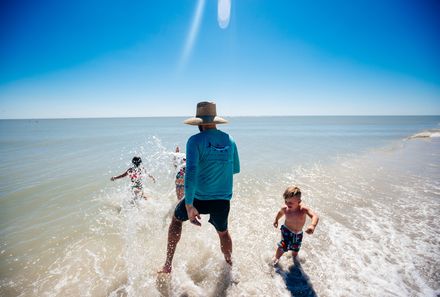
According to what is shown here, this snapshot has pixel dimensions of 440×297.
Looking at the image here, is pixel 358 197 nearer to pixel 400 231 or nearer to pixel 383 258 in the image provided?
pixel 400 231

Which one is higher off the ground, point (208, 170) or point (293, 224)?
point (208, 170)

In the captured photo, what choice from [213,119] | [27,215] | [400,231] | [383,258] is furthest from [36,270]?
[400,231]

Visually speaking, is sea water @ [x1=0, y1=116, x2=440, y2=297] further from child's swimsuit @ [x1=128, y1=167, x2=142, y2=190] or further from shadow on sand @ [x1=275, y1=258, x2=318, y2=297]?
child's swimsuit @ [x1=128, y1=167, x2=142, y2=190]

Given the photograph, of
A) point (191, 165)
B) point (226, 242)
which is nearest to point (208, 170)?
point (191, 165)

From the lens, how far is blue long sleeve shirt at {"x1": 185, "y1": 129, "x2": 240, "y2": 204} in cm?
290

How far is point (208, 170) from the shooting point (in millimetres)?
3057

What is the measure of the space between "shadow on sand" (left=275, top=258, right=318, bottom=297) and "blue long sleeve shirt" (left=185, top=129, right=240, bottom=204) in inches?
75.8

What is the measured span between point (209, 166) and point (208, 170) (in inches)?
2.4

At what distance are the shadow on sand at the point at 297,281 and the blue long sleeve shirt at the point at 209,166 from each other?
1.92 m

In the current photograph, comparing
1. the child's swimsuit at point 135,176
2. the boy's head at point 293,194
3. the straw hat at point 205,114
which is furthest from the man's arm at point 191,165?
the child's swimsuit at point 135,176

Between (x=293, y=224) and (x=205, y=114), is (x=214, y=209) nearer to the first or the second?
(x=205, y=114)

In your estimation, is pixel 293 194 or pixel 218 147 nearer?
pixel 218 147

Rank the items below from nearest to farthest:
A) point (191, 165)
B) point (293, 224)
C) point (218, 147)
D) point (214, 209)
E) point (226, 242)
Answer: point (191, 165) → point (218, 147) → point (214, 209) → point (226, 242) → point (293, 224)

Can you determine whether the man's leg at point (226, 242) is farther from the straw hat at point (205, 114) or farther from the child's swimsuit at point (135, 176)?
the child's swimsuit at point (135, 176)
